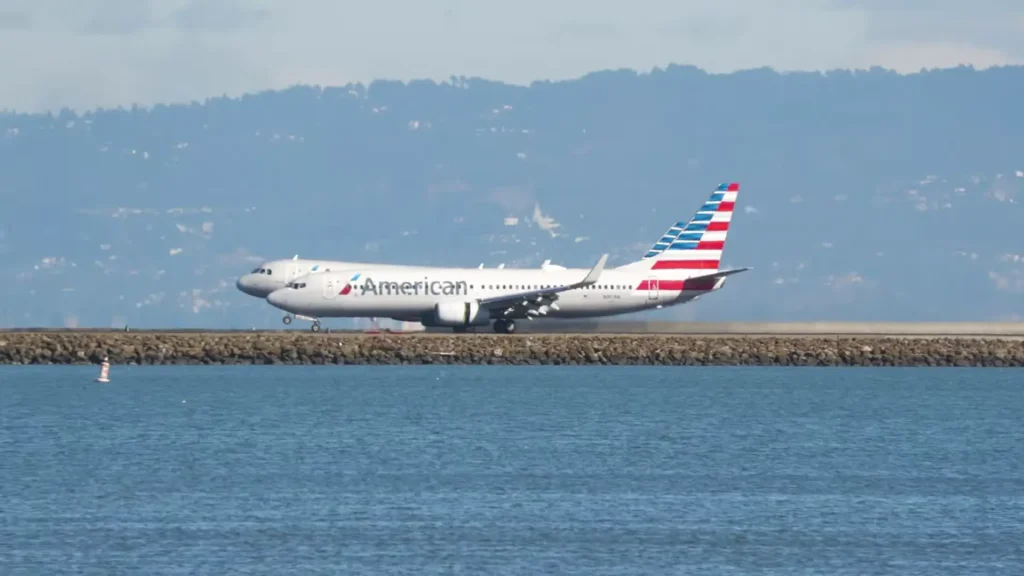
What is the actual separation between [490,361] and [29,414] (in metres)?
23.4

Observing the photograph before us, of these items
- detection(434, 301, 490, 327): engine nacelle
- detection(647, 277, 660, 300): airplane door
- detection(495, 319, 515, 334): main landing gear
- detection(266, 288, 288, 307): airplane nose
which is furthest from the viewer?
detection(647, 277, 660, 300): airplane door

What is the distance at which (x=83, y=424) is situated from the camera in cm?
4922

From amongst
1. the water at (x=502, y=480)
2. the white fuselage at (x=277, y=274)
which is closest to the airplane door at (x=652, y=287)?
the white fuselage at (x=277, y=274)

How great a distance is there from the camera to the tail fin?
8469cm

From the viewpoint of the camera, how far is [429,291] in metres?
79.1

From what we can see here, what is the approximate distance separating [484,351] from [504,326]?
9.01 meters

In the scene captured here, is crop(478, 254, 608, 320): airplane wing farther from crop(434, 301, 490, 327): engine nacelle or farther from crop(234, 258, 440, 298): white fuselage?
crop(234, 258, 440, 298): white fuselage

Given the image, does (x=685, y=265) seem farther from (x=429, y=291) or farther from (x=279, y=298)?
(x=279, y=298)

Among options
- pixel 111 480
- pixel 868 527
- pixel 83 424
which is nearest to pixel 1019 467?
pixel 868 527

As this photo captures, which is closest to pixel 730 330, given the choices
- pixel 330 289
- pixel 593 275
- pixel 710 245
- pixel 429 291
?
pixel 710 245

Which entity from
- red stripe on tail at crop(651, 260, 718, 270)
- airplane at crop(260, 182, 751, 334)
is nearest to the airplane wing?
airplane at crop(260, 182, 751, 334)

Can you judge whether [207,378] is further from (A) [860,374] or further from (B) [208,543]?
(B) [208,543]

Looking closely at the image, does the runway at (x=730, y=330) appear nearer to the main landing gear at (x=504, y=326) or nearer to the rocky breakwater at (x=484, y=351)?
the main landing gear at (x=504, y=326)

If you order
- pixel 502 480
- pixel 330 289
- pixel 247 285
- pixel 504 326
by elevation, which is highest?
pixel 247 285
